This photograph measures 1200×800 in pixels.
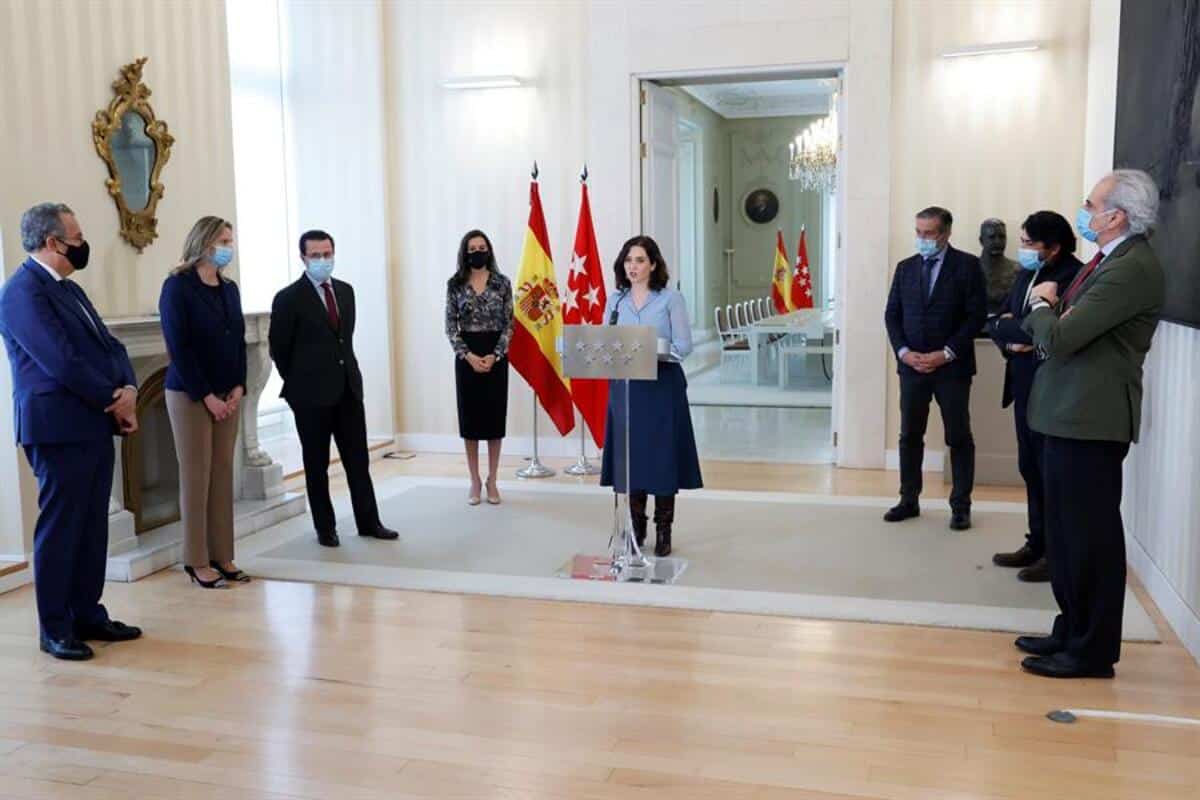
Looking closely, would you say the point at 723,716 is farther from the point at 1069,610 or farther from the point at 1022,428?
the point at 1022,428

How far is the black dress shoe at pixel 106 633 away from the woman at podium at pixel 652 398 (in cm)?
218

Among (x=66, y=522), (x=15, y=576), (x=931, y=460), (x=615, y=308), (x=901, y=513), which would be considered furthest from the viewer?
(x=931, y=460)

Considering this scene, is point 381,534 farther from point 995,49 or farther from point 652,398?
point 995,49

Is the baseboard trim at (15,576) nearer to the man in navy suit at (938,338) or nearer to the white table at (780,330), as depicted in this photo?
the man in navy suit at (938,338)

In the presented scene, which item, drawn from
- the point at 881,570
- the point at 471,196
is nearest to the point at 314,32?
the point at 471,196

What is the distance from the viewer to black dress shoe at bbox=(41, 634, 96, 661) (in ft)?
13.5

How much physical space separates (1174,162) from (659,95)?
177 inches

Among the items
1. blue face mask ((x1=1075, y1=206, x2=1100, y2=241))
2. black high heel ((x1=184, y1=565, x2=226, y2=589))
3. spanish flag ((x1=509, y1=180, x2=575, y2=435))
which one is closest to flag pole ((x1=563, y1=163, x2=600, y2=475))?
spanish flag ((x1=509, y1=180, x2=575, y2=435))

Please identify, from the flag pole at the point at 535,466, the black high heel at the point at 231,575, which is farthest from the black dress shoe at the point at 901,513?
the black high heel at the point at 231,575

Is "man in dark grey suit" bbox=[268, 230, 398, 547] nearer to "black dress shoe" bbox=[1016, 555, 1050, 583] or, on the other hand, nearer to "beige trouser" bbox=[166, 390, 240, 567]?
"beige trouser" bbox=[166, 390, 240, 567]

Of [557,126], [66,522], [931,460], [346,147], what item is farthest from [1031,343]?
[346,147]

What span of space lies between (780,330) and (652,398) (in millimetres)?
6127

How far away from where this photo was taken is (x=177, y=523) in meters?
5.91

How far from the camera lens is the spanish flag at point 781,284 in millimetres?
15344
